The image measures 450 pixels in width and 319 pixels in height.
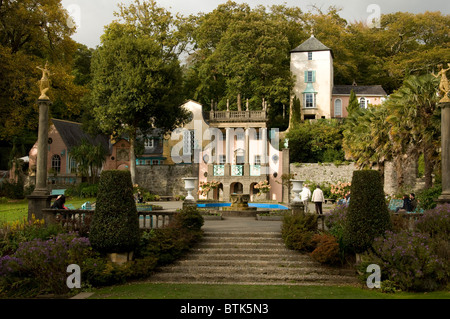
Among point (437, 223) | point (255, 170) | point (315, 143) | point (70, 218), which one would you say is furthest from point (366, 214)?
point (315, 143)

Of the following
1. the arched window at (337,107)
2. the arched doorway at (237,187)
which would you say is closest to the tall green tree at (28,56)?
the arched doorway at (237,187)

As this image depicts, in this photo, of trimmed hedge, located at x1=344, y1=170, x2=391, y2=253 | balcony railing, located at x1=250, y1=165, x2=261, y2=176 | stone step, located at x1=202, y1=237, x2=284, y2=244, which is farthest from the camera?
balcony railing, located at x1=250, y1=165, x2=261, y2=176

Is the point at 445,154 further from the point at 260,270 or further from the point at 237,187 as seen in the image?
the point at 237,187

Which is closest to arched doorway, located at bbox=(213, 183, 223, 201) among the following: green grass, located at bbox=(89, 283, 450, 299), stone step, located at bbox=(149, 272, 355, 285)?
stone step, located at bbox=(149, 272, 355, 285)

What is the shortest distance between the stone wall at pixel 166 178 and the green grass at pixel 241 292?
33387 mm

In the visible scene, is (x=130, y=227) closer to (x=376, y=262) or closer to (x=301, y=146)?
(x=376, y=262)

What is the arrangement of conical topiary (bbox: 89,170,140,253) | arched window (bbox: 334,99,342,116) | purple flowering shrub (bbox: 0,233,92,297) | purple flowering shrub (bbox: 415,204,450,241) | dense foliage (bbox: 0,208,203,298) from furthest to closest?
arched window (bbox: 334,99,342,116), purple flowering shrub (bbox: 415,204,450,241), conical topiary (bbox: 89,170,140,253), dense foliage (bbox: 0,208,203,298), purple flowering shrub (bbox: 0,233,92,297)

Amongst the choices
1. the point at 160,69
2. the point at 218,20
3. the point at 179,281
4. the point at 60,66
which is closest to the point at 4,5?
the point at 60,66

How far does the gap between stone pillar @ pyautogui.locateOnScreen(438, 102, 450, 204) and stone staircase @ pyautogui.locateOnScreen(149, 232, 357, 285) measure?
199 inches

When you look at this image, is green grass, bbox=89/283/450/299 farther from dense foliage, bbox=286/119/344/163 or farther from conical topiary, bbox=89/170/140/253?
dense foliage, bbox=286/119/344/163

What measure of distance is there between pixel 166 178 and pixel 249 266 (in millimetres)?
32922

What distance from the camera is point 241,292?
11352mm

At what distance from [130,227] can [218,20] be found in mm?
41412

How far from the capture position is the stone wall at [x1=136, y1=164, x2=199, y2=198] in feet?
150
